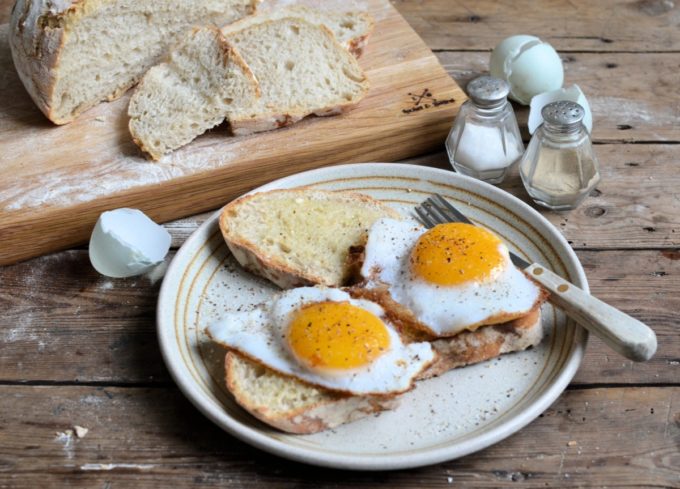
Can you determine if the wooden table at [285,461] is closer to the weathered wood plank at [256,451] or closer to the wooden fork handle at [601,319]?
the weathered wood plank at [256,451]

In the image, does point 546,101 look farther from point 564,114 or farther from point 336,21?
point 336,21

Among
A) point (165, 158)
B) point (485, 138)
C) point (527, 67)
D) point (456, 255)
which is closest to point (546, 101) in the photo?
point (527, 67)

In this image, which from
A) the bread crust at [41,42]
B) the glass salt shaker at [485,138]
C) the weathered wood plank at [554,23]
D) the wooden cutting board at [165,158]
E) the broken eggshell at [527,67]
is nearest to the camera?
the wooden cutting board at [165,158]

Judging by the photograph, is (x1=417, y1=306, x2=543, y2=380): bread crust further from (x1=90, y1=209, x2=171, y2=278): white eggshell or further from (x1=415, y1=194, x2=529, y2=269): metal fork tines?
(x1=90, y1=209, x2=171, y2=278): white eggshell

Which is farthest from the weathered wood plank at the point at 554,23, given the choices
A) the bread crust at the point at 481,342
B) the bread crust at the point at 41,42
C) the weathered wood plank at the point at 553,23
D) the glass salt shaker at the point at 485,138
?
the bread crust at the point at 481,342

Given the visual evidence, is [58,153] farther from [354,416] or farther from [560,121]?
[560,121]
